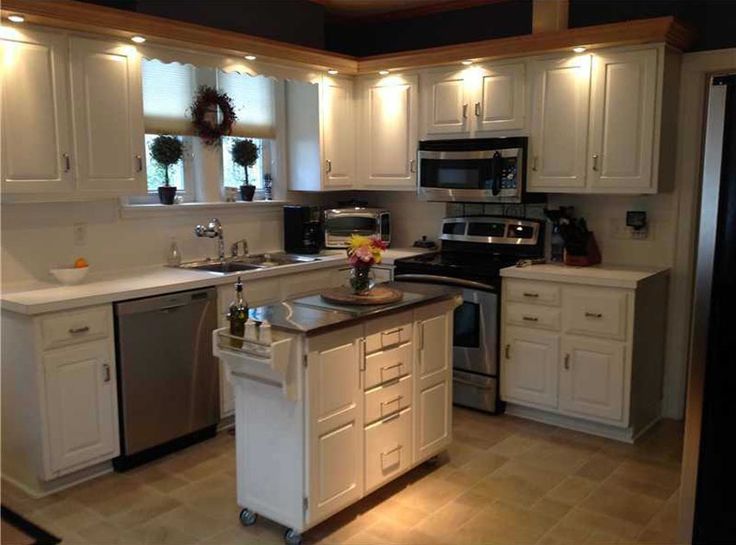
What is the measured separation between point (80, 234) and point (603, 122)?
3.07 metres

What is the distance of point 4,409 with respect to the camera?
3377mm

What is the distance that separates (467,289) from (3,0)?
9.54 feet

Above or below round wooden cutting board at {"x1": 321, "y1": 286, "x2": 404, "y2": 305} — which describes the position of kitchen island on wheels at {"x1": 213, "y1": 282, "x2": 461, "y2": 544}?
below

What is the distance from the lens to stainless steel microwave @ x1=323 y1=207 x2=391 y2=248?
16.8 ft

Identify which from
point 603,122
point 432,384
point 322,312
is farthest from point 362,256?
point 603,122

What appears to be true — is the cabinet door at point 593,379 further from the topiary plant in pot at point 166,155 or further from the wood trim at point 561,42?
the topiary plant in pot at point 166,155

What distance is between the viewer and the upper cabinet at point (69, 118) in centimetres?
325

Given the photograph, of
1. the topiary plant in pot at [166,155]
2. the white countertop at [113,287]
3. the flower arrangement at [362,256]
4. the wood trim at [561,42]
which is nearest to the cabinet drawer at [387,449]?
the flower arrangement at [362,256]

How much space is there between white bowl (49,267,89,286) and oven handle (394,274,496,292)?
202cm

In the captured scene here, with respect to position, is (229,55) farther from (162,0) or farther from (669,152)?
(669,152)

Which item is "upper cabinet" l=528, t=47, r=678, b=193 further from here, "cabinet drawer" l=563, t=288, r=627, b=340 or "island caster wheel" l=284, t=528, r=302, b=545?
"island caster wheel" l=284, t=528, r=302, b=545

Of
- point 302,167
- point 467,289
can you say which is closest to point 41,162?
point 302,167

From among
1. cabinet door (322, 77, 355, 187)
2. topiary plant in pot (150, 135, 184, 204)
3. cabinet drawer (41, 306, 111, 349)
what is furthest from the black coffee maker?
cabinet drawer (41, 306, 111, 349)

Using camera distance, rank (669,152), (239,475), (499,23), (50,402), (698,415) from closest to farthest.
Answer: (698,415), (239,475), (50,402), (669,152), (499,23)
